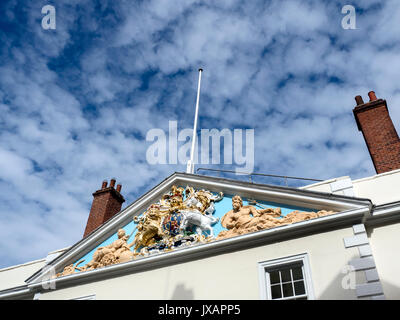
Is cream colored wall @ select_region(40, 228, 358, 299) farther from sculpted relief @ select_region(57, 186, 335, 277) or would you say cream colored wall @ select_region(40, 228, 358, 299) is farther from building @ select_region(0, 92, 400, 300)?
sculpted relief @ select_region(57, 186, 335, 277)

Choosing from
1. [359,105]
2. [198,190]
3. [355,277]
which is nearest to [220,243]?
[198,190]

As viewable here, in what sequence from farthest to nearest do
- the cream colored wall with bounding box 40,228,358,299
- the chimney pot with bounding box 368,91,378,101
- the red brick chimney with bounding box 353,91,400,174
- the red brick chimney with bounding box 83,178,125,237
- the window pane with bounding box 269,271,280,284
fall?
1. the red brick chimney with bounding box 83,178,125,237
2. the chimney pot with bounding box 368,91,378,101
3. the red brick chimney with bounding box 353,91,400,174
4. the window pane with bounding box 269,271,280,284
5. the cream colored wall with bounding box 40,228,358,299

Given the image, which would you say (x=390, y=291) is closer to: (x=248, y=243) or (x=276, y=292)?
(x=276, y=292)

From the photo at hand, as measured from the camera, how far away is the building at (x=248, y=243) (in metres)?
8.74

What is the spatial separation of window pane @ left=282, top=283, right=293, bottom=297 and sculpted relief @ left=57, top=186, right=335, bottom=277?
1615 millimetres

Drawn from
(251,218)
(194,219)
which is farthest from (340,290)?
(194,219)

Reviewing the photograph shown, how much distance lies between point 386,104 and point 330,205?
468 centimetres

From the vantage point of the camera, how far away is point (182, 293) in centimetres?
999

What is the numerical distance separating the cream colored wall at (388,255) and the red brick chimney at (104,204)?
10433 mm

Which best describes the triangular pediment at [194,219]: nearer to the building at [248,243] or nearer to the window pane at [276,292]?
the building at [248,243]

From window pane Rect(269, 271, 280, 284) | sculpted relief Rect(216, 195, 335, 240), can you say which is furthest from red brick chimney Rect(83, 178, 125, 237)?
window pane Rect(269, 271, 280, 284)

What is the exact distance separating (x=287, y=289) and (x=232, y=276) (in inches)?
57.5

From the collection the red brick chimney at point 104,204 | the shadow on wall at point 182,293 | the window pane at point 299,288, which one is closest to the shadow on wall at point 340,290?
the window pane at point 299,288

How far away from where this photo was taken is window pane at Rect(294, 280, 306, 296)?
8820 millimetres
